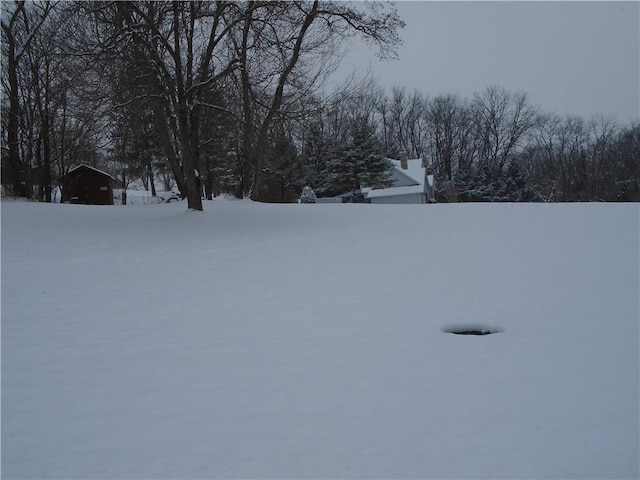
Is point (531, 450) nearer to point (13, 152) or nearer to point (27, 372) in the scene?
point (27, 372)

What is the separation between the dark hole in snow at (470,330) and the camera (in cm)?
515

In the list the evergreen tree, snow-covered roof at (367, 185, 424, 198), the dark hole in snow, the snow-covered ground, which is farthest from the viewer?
the evergreen tree

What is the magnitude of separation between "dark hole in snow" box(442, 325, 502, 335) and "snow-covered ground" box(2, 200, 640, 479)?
0.26 feet

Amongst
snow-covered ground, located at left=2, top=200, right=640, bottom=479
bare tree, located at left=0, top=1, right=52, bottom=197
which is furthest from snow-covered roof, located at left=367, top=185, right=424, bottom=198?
snow-covered ground, located at left=2, top=200, right=640, bottom=479

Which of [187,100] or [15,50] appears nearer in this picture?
[187,100]

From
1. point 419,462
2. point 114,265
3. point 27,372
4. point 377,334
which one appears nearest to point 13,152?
point 114,265

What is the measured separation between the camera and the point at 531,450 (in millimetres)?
3037

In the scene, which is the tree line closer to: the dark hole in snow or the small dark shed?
the small dark shed

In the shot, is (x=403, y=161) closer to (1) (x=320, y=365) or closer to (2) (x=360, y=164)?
(2) (x=360, y=164)

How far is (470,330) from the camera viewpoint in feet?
A: 17.2

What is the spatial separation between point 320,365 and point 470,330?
199cm

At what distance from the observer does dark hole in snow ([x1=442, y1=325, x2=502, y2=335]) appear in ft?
16.9

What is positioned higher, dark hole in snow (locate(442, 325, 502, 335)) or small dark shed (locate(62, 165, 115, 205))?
small dark shed (locate(62, 165, 115, 205))

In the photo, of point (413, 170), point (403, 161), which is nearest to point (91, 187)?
point (403, 161)
